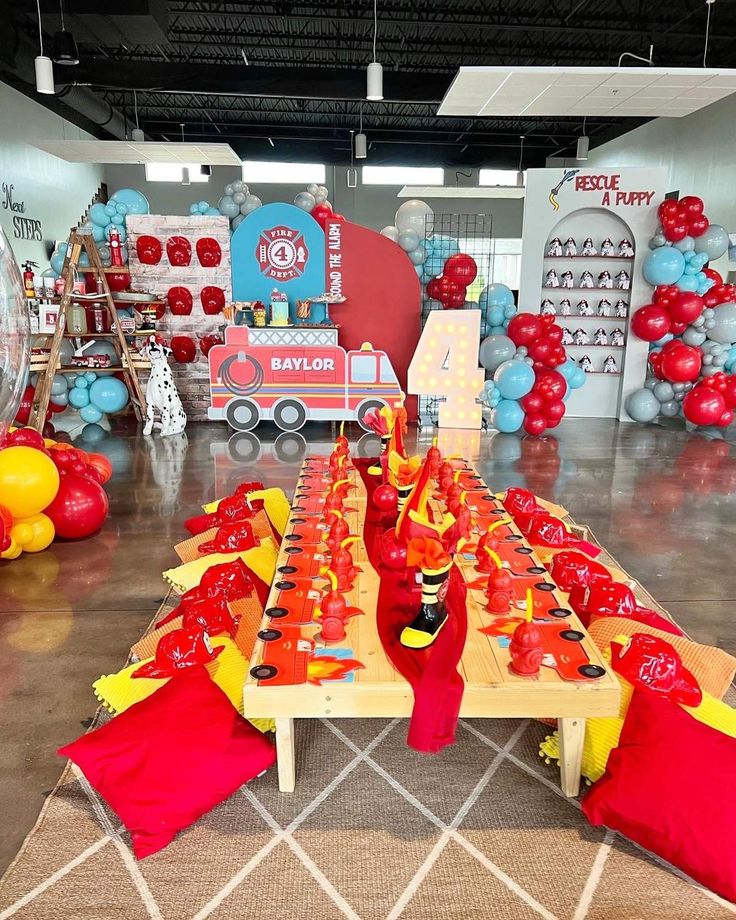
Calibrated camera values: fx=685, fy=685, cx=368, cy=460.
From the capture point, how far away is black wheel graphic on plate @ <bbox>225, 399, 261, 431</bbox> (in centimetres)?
719

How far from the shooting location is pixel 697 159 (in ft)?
35.3

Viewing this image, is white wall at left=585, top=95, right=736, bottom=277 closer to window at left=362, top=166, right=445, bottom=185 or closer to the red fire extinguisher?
window at left=362, top=166, right=445, bottom=185

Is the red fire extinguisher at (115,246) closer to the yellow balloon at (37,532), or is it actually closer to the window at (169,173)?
the yellow balloon at (37,532)

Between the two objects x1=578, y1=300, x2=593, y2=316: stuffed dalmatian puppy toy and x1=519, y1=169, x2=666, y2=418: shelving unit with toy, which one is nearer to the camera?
x1=519, y1=169, x2=666, y2=418: shelving unit with toy

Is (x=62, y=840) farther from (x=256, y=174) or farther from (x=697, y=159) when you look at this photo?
(x=256, y=174)

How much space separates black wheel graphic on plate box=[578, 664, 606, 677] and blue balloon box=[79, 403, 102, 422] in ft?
20.6

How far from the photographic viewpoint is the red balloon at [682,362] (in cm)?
Answer: 709

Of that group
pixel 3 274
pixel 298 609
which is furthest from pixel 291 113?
pixel 3 274

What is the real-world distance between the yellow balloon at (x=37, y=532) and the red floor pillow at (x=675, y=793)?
10.4ft

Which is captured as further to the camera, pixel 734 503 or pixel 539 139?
pixel 539 139

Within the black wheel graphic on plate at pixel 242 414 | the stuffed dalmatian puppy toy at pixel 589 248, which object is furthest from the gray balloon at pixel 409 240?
the black wheel graphic on plate at pixel 242 414

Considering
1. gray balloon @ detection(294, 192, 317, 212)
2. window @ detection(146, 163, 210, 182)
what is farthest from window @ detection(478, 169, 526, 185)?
gray balloon @ detection(294, 192, 317, 212)

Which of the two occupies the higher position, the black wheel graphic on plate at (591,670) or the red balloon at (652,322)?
the red balloon at (652,322)

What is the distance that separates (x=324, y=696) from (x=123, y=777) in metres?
0.60
